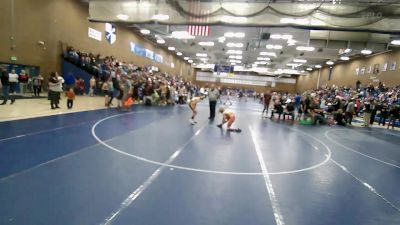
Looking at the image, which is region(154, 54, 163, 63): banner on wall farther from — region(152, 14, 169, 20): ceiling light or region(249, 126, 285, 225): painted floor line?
region(249, 126, 285, 225): painted floor line

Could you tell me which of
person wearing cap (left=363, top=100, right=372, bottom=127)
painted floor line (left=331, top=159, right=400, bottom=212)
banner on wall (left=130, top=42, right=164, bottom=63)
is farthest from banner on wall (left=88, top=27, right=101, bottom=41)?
painted floor line (left=331, top=159, right=400, bottom=212)

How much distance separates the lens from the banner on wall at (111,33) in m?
24.8

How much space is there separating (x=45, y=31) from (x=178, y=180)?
1714 cm

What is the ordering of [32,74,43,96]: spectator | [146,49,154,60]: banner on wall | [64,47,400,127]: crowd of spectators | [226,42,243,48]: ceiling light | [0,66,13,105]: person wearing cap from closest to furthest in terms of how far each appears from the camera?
1. [0,66,13,105]: person wearing cap
2. [64,47,400,127]: crowd of spectators
3. [32,74,43,96]: spectator
4. [226,42,243,48]: ceiling light
5. [146,49,154,60]: banner on wall

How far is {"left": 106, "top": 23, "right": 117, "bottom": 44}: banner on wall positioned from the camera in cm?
2483

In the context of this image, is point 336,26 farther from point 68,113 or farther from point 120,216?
point 120,216

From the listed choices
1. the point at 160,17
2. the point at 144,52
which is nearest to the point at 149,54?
the point at 144,52

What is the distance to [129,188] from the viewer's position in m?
4.37

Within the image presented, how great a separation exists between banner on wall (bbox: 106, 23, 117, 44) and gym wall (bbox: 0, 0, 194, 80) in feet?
1.68

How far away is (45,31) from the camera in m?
18.0

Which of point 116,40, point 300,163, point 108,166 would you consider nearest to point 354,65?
point 116,40

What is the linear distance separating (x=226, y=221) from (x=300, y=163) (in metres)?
3.90

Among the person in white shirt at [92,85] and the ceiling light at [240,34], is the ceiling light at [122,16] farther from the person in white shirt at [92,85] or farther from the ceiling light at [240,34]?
the ceiling light at [240,34]

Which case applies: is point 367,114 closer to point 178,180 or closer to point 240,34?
point 240,34
